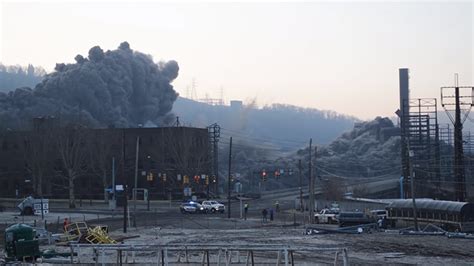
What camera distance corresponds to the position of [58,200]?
344ft

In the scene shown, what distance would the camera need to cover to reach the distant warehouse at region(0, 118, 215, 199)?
9806 centimetres

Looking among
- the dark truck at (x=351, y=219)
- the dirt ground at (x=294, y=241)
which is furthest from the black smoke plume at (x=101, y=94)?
the dark truck at (x=351, y=219)

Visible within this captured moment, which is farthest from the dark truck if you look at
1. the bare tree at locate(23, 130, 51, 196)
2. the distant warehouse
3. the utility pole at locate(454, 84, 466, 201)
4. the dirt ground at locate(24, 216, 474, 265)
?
the bare tree at locate(23, 130, 51, 196)

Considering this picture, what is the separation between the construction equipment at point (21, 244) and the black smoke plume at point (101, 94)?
9956 cm

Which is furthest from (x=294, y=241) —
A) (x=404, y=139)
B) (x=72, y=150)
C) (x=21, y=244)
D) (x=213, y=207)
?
(x=72, y=150)

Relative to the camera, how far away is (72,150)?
90688mm

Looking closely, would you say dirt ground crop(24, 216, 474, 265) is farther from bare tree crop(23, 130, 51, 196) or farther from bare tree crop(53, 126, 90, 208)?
bare tree crop(23, 130, 51, 196)

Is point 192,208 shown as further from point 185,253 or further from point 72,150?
point 185,253

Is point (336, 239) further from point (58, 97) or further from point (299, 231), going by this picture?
point (58, 97)

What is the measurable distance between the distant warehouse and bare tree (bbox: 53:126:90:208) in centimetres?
13

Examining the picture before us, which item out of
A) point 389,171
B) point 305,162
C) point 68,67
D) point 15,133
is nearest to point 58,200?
point 15,133

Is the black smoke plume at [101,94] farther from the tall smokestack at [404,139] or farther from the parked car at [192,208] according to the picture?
the tall smokestack at [404,139]

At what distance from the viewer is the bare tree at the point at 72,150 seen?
Answer: 8956cm

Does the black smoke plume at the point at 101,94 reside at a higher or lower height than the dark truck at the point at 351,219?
higher
